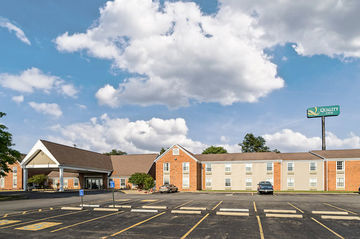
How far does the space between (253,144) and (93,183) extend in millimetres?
53732

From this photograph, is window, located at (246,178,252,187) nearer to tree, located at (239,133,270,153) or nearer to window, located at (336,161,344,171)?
window, located at (336,161,344,171)

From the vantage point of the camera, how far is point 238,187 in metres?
54.7

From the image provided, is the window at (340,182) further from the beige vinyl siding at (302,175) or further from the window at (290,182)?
the window at (290,182)

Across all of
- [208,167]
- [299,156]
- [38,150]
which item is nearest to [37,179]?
[38,150]

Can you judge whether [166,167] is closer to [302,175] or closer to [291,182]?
[291,182]

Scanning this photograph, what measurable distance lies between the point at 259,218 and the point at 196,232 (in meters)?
5.45

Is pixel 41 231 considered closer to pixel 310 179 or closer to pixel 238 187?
pixel 238 187

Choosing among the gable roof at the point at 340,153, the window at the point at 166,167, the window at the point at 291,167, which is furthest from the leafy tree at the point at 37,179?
the gable roof at the point at 340,153

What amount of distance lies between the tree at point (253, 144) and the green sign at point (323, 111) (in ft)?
75.7

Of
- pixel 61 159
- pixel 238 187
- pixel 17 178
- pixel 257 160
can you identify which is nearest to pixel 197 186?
pixel 238 187

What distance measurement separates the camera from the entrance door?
63875mm

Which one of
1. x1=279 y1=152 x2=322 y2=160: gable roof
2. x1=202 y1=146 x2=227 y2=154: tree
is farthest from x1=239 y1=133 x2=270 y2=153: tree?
x1=279 y1=152 x2=322 y2=160: gable roof

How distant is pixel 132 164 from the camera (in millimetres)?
64500

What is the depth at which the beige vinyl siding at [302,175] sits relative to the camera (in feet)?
172
